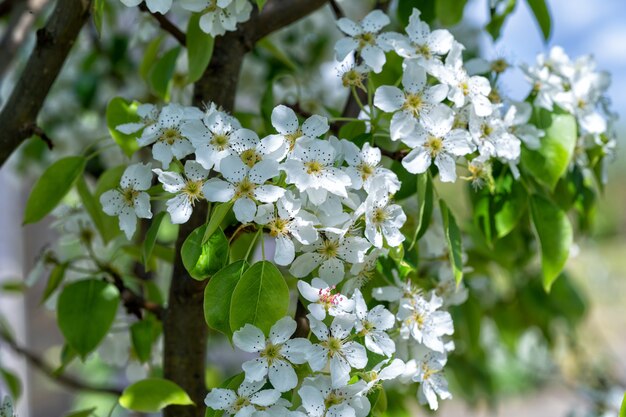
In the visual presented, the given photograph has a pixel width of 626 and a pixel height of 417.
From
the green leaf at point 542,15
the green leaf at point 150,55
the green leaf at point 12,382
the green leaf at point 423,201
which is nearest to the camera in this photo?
the green leaf at point 423,201

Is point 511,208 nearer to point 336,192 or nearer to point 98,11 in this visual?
point 336,192

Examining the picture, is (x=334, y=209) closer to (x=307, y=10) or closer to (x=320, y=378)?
(x=320, y=378)

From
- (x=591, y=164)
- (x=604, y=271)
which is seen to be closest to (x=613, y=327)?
(x=604, y=271)

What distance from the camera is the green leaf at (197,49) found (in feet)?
2.79

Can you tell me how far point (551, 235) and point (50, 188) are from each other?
53 centimetres

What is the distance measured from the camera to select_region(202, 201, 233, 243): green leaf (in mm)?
668

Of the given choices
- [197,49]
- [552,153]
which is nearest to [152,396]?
[197,49]

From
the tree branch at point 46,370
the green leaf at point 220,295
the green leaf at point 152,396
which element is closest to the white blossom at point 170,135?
the green leaf at point 220,295

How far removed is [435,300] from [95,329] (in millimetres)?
364

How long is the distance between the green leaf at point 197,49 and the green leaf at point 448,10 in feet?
0.87

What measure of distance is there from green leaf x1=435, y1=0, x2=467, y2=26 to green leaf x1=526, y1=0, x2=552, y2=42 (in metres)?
0.09

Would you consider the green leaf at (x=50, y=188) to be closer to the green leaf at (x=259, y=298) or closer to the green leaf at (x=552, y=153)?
the green leaf at (x=259, y=298)

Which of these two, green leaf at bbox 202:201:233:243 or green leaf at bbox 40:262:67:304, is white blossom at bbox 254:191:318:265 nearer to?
green leaf at bbox 202:201:233:243

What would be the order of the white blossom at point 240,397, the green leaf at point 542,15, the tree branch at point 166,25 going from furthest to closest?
the green leaf at point 542,15 → the tree branch at point 166,25 → the white blossom at point 240,397
